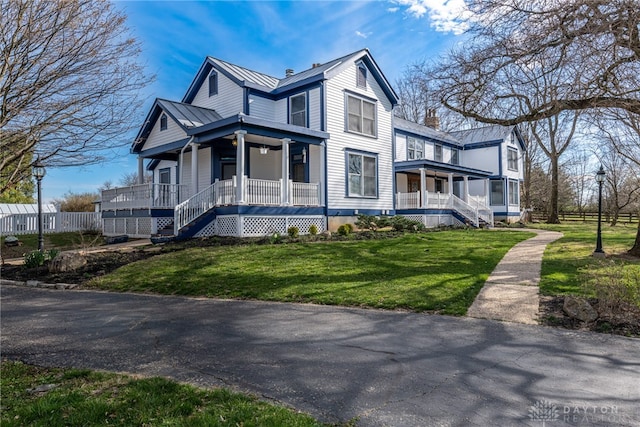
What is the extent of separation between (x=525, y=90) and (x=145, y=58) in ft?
36.0

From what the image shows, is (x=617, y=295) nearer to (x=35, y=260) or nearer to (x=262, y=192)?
(x=262, y=192)

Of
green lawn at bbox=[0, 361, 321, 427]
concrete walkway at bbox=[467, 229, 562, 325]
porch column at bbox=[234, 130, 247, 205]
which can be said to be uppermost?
porch column at bbox=[234, 130, 247, 205]

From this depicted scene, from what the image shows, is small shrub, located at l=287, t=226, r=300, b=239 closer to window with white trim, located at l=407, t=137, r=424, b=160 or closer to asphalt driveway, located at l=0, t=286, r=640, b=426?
asphalt driveway, located at l=0, t=286, r=640, b=426

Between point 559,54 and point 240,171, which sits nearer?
point 559,54

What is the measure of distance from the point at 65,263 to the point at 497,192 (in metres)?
29.2

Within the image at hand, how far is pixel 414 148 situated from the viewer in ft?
85.9

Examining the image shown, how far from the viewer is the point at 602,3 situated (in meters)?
7.70

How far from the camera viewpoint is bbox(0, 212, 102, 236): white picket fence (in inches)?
786

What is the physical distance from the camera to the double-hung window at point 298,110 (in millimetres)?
18328

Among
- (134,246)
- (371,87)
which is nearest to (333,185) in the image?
(371,87)

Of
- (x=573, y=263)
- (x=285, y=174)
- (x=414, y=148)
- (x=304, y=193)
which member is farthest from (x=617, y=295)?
(x=414, y=148)

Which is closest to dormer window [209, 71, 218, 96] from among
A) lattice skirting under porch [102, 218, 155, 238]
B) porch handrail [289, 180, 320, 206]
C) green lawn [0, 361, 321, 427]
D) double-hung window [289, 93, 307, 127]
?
double-hung window [289, 93, 307, 127]

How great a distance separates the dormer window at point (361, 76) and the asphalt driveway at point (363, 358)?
49.0 ft

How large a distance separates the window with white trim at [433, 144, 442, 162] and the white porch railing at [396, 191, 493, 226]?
4.28m
